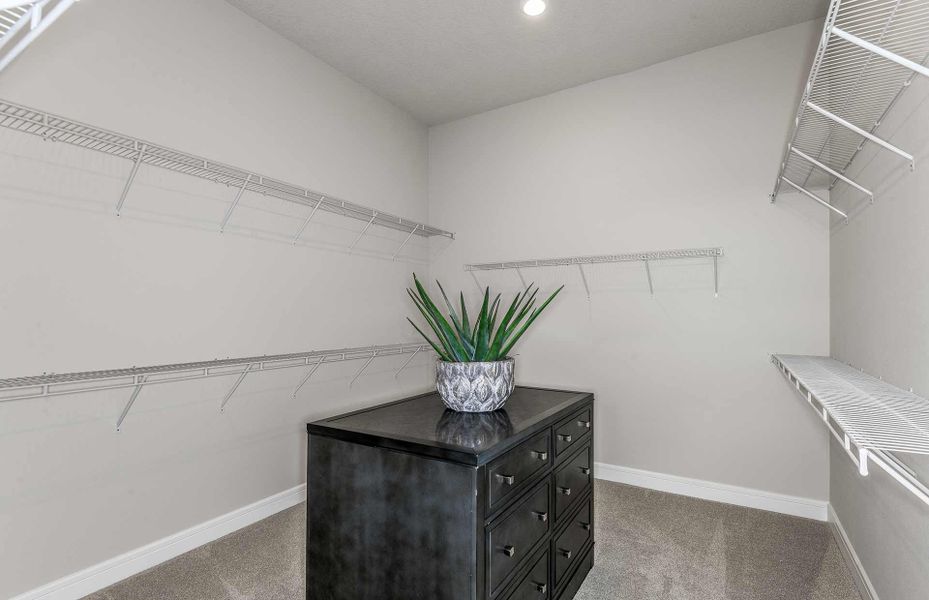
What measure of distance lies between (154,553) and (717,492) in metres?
2.88

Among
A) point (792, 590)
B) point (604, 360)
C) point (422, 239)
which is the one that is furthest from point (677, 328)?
point (422, 239)

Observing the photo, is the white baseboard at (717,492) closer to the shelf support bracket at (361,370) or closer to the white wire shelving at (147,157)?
the shelf support bracket at (361,370)

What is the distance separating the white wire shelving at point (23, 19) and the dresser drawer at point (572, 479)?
5.73 feet

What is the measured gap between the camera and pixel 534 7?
7.80ft

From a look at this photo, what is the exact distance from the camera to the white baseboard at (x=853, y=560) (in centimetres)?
170

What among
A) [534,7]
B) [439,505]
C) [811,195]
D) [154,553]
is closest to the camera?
[439,505]

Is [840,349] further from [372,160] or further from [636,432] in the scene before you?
[372,160]

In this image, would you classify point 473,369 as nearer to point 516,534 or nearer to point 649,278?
point 516,534

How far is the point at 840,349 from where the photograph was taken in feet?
7.21

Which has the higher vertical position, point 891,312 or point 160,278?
point 160,278

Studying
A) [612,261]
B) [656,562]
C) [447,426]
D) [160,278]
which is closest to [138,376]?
[160,278]

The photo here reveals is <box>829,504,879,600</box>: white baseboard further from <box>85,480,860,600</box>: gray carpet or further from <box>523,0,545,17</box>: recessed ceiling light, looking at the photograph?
<box>523,0,545,17</box>: recessed ceiling light

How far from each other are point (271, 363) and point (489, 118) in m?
2.40

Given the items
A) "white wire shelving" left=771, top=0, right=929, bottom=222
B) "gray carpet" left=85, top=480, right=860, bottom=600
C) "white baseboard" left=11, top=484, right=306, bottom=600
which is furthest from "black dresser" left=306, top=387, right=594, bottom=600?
"white wire shelving" left=771, top=0, right=929, bottom=222
